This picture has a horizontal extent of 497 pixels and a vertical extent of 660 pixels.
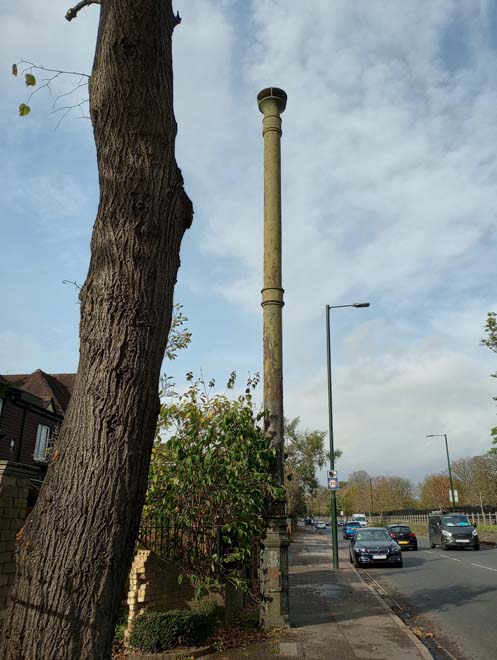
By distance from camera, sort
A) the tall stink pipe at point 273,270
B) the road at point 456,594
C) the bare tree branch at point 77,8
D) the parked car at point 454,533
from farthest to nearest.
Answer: the parked car at point 454,533
the tall stink pipe at point 273,270
the road at point 456,594
the bare tree branch at point 77,8

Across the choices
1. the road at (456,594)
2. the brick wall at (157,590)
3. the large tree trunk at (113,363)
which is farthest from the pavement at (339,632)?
the large tree trunk at (113,363)

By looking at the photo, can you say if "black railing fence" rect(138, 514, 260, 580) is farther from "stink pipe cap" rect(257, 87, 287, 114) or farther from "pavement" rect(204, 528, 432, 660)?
"stink pipe cap" rect(257, 87, 287, 114)

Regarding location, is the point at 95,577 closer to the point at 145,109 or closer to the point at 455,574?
the point at 145,109

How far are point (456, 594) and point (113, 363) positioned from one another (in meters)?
13.5

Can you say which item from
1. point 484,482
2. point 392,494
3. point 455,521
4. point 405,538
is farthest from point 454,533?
point 392,494

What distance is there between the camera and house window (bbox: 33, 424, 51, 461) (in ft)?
85.9

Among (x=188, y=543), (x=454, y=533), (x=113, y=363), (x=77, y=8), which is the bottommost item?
(x=188, y=543)

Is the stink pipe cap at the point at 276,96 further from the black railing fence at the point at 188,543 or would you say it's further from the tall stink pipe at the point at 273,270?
the black railing fence at the point at 188,543

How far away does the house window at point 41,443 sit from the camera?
26188 millimetres

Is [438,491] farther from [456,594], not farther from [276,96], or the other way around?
[276,96]

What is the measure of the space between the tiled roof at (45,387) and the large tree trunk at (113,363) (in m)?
27.1

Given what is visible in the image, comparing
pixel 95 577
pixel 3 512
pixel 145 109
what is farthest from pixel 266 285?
pixel 95 577

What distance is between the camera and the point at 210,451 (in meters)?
9.10

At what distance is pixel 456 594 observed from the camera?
13758mm
